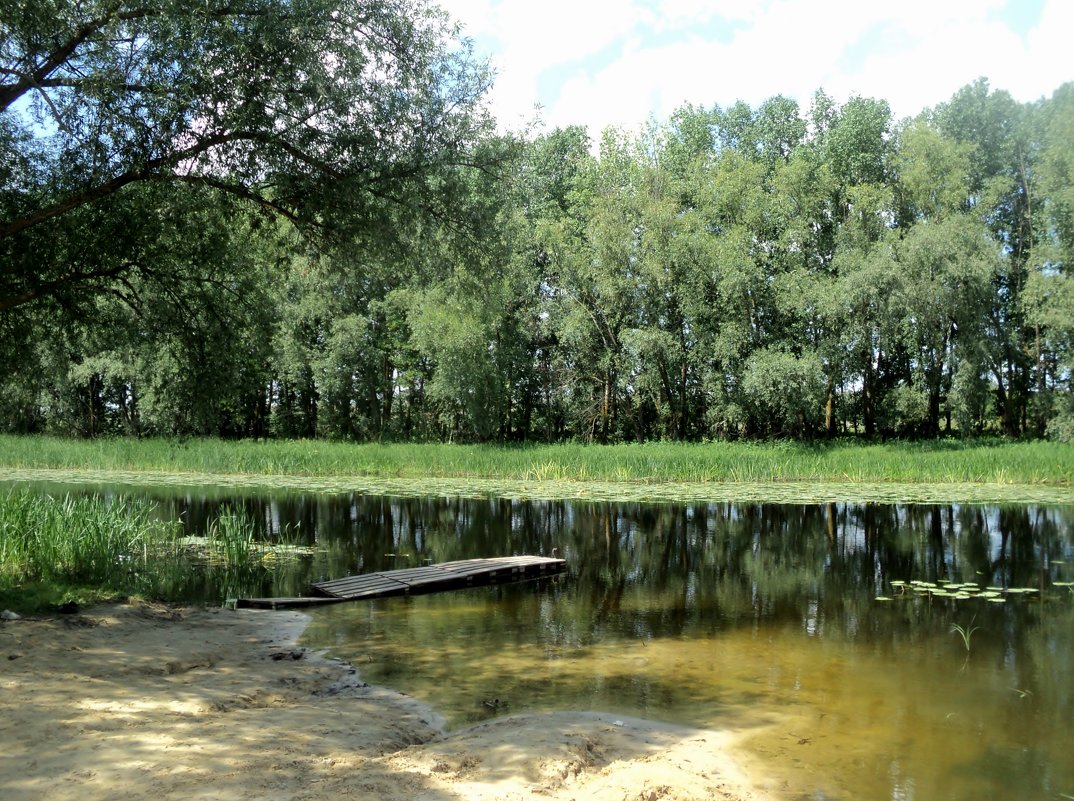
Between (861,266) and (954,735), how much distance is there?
28.4 m

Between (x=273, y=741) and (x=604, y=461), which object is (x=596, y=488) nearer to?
(x=604, y=461)

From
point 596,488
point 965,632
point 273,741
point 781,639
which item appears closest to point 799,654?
point 781,639

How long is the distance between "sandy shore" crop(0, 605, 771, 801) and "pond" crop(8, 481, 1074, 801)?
0.59 metres

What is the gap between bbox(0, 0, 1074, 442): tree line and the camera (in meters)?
8.64

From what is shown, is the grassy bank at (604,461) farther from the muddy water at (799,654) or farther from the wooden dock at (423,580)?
the wooden dock at (423,580)

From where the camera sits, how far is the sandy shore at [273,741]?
440 centimetres

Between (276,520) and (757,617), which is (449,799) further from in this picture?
(276,520)

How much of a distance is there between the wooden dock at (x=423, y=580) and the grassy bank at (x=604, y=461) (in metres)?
14.2

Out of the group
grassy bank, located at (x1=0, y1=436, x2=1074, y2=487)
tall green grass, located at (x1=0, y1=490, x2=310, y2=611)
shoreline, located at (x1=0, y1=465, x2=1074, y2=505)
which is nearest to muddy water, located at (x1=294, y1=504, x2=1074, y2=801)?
tall green grass, located at (x1=0, y1=490, x2=310, y2=611)

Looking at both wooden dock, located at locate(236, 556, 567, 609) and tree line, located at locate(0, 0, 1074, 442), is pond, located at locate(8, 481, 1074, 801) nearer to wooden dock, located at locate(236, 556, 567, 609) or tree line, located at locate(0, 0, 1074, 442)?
wooden dock, located at locate(236, 556, 567, 609)

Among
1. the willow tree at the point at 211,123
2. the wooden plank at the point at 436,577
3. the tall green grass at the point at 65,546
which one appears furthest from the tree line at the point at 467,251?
the wooden plank at the point at 436,577

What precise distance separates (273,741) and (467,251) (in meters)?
7.13

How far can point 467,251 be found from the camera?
10820 millimetres

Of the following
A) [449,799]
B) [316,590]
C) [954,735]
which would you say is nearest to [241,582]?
Answer: [316,590]
